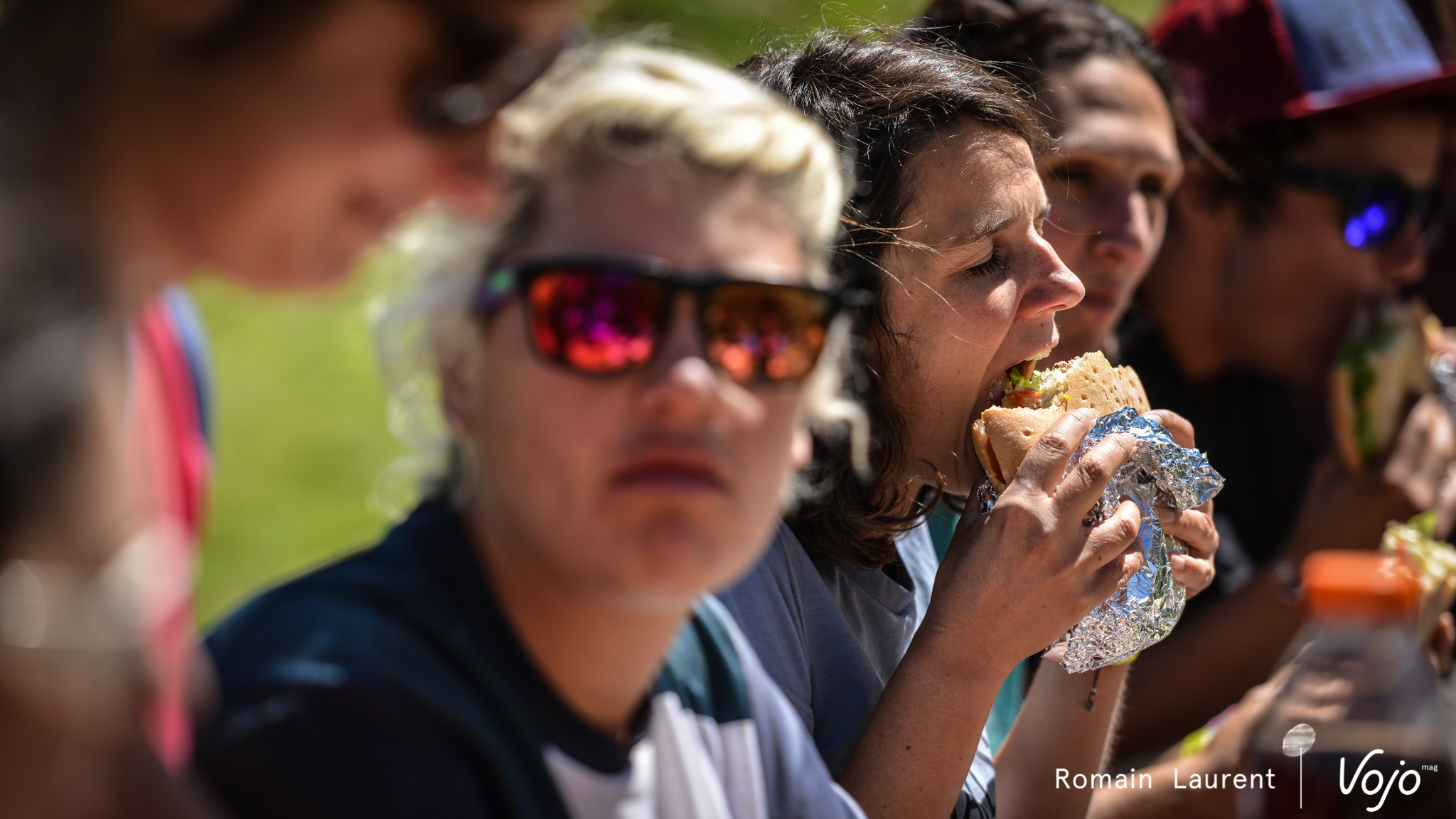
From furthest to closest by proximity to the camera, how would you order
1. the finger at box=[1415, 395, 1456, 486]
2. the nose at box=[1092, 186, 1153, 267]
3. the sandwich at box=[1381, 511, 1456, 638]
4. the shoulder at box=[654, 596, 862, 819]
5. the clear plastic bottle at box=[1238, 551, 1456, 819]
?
the finger at box=[1415, 395, 1456, 486] → the nose at box=[1092, 186, 1153, 267] → the sandwich at box=[1381, 511, 1456, 638] → the clear plastic bottle at box=[1238, 551, 1456, 819] → the shoulder at box=[654, 596, 862, 819]

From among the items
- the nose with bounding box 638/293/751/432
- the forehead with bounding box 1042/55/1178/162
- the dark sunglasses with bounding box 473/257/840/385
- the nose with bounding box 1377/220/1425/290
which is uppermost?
the dark sunglasses with bounding box 473/257/840/385

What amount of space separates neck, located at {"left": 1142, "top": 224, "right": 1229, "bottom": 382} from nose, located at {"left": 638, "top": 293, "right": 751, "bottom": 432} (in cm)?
271

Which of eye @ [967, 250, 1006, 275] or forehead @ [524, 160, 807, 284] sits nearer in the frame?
forehead @ [524, 160, 807, 284]

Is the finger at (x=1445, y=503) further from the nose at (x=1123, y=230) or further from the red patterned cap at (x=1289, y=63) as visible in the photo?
the nose at (x=1123, y=230)

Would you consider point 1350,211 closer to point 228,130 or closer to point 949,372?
point 949,372

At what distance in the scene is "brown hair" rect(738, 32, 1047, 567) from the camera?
2025mm

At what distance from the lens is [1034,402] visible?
213 cm

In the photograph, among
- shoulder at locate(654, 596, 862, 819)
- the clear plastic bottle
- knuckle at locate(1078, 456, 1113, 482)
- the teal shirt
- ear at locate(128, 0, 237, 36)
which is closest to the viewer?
ear at locate(128, 0, 237, 36)

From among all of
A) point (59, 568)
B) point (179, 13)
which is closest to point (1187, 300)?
point (179, 13)

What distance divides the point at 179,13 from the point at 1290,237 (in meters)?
3.31

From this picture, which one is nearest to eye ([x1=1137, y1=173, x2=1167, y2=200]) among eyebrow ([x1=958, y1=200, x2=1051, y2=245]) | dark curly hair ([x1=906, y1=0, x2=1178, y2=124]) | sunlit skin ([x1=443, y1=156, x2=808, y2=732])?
dark curly hair ([x1=906, y1=0, x2=1178, y2=124])

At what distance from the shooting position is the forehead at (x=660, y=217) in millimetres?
1162

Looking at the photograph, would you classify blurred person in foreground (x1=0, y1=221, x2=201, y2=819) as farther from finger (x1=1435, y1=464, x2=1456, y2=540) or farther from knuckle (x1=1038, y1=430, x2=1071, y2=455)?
finger (x1=1435, y1=464, x2=1456, y2=540)

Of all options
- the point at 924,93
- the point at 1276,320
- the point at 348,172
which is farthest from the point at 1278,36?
the point at 348,172
